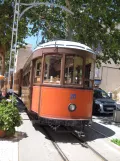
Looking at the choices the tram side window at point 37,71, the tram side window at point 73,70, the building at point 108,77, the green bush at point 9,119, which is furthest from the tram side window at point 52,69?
the building at point 108,77

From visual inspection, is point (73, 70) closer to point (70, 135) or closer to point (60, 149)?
point (70, 135)

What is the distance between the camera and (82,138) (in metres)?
11.1

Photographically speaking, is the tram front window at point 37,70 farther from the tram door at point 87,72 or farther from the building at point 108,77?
the building at point 108,77

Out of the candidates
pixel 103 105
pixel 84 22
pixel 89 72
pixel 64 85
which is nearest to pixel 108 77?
pixel 103 105

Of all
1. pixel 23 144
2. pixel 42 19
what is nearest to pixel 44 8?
pixel 42 19

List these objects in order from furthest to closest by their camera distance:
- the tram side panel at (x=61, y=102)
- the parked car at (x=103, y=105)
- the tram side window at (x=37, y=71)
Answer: the parked car at (x=103, y=105)
the tram side window at (x=37, y=71)
the tram side panel at (x=61, y=102)

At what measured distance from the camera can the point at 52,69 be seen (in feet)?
34.9

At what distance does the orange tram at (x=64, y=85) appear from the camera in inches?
406

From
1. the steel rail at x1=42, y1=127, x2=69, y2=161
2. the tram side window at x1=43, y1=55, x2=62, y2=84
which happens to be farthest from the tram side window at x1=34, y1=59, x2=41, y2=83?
the steel rail at x1=42, y1=127, x2=69, y2=161

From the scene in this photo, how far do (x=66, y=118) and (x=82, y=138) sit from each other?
1318 mm

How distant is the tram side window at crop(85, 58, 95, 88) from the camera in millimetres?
10756

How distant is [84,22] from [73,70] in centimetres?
844

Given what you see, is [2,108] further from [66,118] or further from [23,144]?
[66,118]

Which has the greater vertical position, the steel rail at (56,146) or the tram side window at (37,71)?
the tram side window at (37,71)
